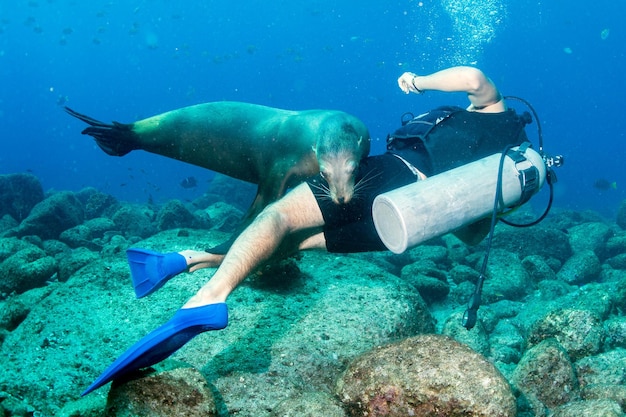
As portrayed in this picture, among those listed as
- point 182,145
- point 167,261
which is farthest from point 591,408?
point 182,145

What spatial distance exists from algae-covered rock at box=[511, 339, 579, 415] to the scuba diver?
5.15 ft

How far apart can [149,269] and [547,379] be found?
3.42 metres

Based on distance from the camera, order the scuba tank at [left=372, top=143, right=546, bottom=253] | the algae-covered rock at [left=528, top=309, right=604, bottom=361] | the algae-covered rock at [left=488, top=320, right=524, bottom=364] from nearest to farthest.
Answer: the scuba tank at [left=372, top=143, right=546, bottom=253] < the algae-covered rock at [left=528, top=309, right=604, bottom=361] < the algae-covered rock at [left=488, top=320, right=524, bottom=364]

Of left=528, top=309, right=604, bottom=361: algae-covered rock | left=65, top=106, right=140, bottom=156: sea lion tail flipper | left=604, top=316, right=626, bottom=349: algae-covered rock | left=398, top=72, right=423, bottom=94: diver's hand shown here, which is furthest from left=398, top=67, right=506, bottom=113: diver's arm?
left=65, top=106, right=140, bottom=156: sea lion tail flipper

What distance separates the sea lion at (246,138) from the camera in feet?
17.7

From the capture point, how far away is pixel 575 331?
4430 mm

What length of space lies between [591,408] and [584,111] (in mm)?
150351

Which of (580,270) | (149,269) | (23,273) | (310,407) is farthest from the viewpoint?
(580,270)

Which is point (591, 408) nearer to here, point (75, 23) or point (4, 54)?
point (75, 23)

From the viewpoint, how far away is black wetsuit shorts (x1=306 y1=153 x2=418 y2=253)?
12.9 ft

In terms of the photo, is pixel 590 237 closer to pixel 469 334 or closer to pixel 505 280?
pixel 505 280

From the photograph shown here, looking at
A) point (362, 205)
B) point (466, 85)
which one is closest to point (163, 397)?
point (362, 205)

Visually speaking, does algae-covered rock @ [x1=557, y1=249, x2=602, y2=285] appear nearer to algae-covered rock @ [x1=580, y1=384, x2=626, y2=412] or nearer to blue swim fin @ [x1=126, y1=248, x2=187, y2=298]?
algae-covered rock @ [x1=580, y1=384, x2=626, y2=412]

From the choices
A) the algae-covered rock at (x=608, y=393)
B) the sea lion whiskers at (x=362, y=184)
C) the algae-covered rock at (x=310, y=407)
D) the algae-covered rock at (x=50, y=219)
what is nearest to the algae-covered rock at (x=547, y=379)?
the algae-covered rock at (x=608, y=393)
